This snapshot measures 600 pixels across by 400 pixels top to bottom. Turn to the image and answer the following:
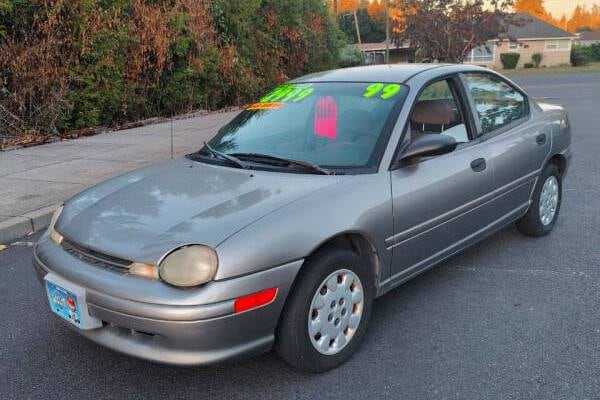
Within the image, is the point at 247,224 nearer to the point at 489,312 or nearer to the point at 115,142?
the point at 489,312

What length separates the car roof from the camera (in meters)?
3.78

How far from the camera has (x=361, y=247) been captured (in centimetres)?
310

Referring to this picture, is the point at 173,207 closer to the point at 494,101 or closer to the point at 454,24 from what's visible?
the point at 494,101

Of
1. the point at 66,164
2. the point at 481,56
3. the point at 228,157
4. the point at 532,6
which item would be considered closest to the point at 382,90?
the point at 228,157

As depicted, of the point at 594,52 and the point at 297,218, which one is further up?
the point at 297,218

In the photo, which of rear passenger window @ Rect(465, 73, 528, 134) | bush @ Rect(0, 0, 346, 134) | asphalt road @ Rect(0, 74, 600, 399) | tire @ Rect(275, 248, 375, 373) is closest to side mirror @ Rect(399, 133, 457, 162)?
tire @ Rect(275, 248, 375, 373)

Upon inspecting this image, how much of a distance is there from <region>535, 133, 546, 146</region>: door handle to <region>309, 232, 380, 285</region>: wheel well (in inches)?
84.8

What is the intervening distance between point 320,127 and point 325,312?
4.18 ft

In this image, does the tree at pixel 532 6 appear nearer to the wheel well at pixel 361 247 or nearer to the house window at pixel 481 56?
the house window at pixel 481 56

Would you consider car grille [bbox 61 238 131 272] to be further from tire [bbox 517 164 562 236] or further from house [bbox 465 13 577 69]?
house [bbox 465 13 577 69]

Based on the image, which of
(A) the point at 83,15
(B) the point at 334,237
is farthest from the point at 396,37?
(B) the point at 334,237

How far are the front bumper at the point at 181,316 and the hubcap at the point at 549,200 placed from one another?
9.67ft

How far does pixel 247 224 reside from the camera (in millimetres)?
2621

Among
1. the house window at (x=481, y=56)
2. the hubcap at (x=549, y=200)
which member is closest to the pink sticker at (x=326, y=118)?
the hubcap at (x=549, y=200)
